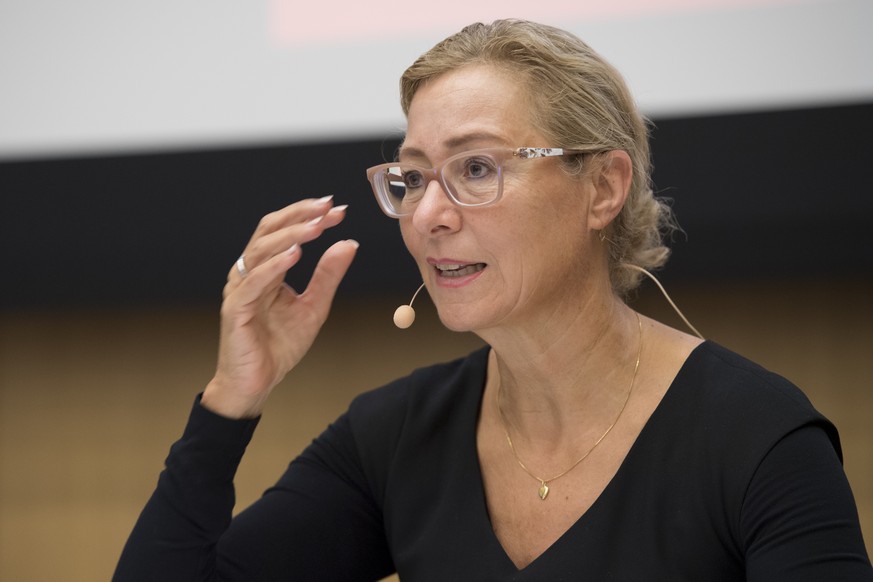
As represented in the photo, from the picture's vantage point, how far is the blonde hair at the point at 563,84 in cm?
125

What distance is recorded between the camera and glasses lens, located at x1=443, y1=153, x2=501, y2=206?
1229mm

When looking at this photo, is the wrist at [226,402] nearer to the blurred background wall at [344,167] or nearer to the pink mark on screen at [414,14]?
the blurred background wall at [344,167]

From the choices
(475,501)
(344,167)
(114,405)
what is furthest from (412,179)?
(114,405)

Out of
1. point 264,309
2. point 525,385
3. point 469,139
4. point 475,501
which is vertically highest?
point 469,139

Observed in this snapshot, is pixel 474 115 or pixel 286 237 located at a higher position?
pixel 474 115

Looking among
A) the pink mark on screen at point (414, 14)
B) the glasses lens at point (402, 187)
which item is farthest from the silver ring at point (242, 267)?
the pink mark on screen at point (414, 14)

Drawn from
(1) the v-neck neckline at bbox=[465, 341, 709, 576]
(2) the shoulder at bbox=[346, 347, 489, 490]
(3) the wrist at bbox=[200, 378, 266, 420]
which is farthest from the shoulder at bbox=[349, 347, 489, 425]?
(3) the wrist at bbox=[200, 378, 266, 420]

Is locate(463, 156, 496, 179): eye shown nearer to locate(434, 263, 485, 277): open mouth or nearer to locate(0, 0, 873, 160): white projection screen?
locate(434, 263, 485, 277): open mouth

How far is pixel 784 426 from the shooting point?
1138mm

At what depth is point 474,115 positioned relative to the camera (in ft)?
4.06

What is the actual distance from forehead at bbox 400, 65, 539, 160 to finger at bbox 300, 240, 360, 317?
179 millimetres

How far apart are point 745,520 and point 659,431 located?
0.17m

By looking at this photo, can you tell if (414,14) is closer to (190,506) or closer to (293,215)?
(293,215)

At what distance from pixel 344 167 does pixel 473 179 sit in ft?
2.86
